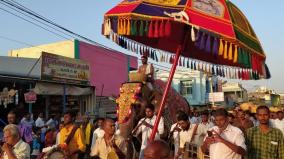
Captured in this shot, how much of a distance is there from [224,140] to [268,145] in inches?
32.0

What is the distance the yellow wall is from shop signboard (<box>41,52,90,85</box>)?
6.40m

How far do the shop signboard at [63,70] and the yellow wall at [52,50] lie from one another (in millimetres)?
6401

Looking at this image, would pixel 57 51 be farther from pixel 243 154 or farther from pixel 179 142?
pixel 243 154

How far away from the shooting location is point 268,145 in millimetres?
6121

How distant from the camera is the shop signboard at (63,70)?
1798 cm

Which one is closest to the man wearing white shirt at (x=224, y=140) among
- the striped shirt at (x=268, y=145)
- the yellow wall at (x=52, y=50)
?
the striped shirt at (x=268, y=145)

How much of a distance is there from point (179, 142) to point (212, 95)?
33164 millimetres

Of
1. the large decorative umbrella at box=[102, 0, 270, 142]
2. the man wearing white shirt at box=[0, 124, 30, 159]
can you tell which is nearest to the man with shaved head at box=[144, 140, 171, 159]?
the large decorative umbrella at box=[102, 0, 270, 142]

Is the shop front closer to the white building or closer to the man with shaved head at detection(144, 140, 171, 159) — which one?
the man with shaved head at detection(144, 140, 171, 159)

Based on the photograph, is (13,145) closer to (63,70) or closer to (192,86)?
(63,70)

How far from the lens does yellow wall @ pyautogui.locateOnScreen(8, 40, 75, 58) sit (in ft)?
89.1

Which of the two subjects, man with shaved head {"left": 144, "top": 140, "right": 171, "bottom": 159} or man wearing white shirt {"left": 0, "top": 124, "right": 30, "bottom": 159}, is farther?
man wearing white shirt {"left": 0, "top": 124, "right": 30, "bottom": 159}

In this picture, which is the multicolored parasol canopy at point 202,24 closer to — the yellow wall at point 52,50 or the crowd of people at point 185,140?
the crowd of people at point 185,140

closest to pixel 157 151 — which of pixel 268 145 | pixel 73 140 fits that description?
pixel 268 145
